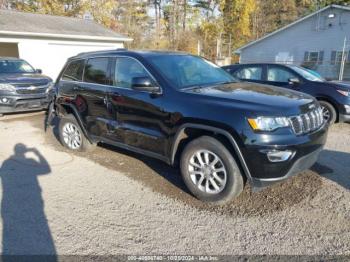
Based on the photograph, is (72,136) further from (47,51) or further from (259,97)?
(47,51)

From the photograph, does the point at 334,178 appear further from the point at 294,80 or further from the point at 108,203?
the point at 294,80

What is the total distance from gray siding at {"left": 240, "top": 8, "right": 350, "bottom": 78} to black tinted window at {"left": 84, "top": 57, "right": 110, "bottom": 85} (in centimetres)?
2101

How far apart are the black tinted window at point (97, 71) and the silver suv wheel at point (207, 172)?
78.3 inches

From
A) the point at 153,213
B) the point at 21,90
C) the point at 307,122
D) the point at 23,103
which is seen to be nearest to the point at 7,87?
the point at 21,90

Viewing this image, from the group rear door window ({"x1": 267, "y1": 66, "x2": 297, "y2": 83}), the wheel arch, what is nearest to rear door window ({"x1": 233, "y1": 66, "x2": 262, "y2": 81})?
rear door window ({"x1": 267, "y1": 66, "x2": 297, "y2": 83})

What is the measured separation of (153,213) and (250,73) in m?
5.92

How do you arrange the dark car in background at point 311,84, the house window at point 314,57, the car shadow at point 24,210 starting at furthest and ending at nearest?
the house window at point 314,57 < the dark car in background at point 311,84 < the car shadow at point 24,210

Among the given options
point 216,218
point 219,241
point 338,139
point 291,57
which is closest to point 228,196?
point 216,218

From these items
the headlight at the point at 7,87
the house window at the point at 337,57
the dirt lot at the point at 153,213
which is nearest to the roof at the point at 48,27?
the headlight at the point at 7,87

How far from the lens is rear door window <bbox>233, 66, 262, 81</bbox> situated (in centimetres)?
823

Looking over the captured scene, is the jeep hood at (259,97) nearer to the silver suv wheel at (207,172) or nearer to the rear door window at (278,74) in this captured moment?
the silver suv wheel at (207,172)

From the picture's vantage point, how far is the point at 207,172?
3676 millimetres

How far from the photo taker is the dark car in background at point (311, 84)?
7.23 m

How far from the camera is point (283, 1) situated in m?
44.1
